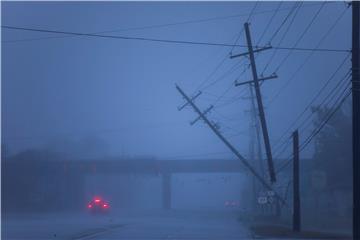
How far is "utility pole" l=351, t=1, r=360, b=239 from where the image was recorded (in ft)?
78.2

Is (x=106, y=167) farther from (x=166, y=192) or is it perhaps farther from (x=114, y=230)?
(x=114, y=230)

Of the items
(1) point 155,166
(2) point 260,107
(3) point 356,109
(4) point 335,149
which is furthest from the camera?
(1) point 155,166

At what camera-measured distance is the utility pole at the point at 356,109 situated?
23828mm

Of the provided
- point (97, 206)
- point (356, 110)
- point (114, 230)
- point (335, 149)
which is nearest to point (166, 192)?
point (335, 149)

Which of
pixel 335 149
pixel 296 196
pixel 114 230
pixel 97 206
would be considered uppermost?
pixel 335 149

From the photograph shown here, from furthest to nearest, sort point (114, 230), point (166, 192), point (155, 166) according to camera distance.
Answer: point (166, 192) < point (155, 166) < point (114, 230)

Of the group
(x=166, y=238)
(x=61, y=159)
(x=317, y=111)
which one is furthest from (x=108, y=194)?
(x=166, y=238)

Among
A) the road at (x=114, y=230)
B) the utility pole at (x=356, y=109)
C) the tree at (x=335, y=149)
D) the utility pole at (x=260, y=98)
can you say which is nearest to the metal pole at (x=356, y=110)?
the utility pole at (x=356, y=109)

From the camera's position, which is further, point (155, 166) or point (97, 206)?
point (155, 166)

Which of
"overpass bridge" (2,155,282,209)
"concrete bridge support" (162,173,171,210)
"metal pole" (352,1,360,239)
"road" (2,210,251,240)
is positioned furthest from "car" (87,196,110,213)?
"concrete bridge support" (162,173,171,210)

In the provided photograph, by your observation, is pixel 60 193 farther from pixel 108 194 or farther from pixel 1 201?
pixel 108 194

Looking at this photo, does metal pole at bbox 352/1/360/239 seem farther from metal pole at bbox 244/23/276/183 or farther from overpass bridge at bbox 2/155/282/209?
overpass bridge at bbox 2/155/282/209

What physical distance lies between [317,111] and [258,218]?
2431cm

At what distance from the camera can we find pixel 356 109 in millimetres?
24172
